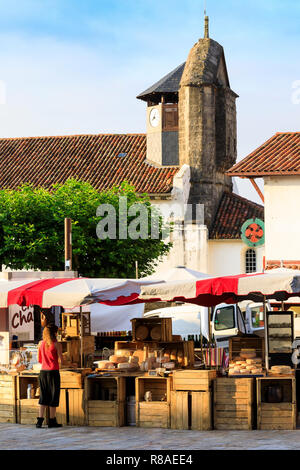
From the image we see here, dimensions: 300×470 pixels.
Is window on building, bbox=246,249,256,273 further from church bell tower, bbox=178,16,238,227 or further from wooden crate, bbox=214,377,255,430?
wooden crate, bbox=214,377,255,430

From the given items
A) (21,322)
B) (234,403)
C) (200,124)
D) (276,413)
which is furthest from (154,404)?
(200,124)

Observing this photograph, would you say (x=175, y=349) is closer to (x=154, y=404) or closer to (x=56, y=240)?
(x=154, y=404)

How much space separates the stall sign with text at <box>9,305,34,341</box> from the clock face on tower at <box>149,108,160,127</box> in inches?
1450

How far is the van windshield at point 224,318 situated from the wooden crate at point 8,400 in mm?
11672

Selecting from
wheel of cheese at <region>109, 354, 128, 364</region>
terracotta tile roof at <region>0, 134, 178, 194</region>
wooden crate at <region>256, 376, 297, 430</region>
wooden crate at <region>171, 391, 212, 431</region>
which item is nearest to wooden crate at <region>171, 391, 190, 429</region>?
wooden crate at <region>171, 391, 212, 431</region>

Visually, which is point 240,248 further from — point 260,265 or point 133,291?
point 133,291

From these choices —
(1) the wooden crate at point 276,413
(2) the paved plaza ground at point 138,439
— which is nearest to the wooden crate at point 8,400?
(2) the paved plaza ground at point 138,439

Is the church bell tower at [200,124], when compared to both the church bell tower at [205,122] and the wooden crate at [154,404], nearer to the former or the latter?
the church bell tower at [205,122]

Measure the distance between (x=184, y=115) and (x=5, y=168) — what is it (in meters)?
11.1

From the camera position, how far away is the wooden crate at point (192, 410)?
14.6 metres

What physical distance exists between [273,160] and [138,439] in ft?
79.4

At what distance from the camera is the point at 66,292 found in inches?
607
